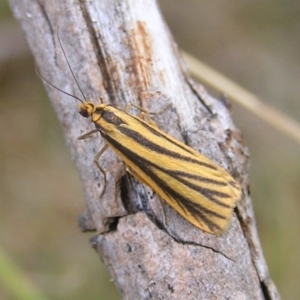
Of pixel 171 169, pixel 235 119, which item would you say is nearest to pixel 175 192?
pixel 171 169

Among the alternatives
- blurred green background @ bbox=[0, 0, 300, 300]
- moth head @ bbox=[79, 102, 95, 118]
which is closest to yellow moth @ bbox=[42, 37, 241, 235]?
moth head @ bbox=[79, 102, 95, 118]

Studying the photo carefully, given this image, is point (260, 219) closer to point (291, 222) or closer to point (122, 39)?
point (291, 222)

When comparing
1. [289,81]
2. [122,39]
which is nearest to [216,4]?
A: [289,81]

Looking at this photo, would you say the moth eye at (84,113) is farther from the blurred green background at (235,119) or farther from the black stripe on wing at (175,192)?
the blurred green background at (235,119)

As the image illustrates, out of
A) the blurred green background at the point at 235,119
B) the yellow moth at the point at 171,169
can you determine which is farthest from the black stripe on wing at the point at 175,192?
the blurred green background at the point at 235,119

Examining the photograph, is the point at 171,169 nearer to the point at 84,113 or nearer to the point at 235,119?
the point at 84,113
